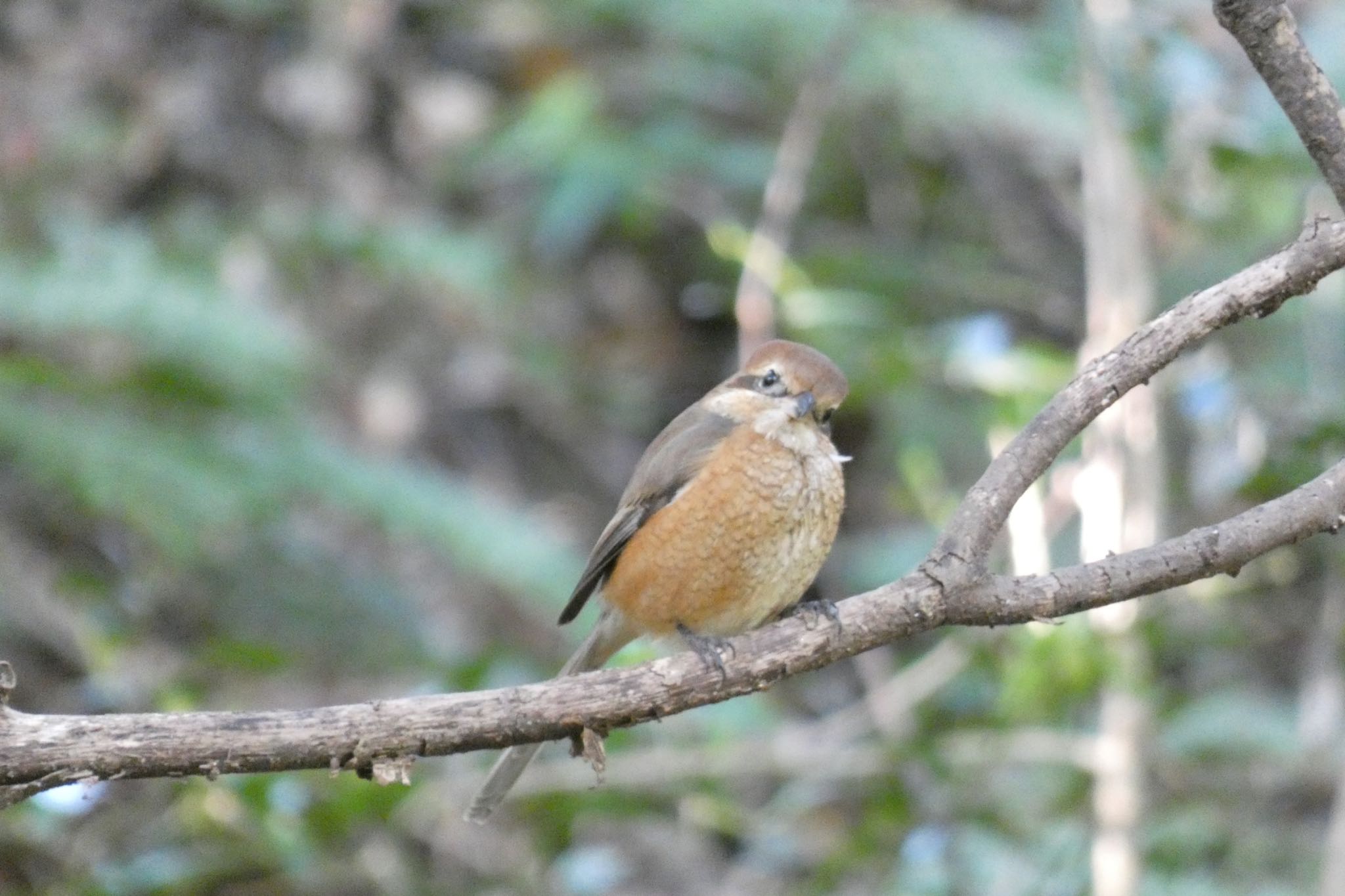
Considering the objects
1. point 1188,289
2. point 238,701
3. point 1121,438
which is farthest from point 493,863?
point 1188,289

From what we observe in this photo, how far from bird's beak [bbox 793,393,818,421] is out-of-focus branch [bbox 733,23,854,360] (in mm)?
1389

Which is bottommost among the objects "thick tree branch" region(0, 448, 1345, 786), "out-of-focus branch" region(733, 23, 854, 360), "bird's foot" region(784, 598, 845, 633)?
"thick tree branch" region(0, 448, 1345, 786)

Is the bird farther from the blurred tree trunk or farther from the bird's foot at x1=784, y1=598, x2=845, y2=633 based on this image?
the blurred tree trunk

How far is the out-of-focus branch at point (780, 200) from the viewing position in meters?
5.62

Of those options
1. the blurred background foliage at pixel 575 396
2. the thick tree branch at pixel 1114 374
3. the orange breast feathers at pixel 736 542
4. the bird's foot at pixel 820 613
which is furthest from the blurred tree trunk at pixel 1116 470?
the thick tree branch at pixel 1114 374

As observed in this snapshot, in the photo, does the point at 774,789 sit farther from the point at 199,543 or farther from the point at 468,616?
the point at 199,543

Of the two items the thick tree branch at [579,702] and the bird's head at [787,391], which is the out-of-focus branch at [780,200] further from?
the thick tree branch at [579,702]

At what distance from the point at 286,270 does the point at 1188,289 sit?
398cm

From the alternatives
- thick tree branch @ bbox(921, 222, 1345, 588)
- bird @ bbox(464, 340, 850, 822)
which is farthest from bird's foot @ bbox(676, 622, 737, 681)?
bird @ bbox(464, 340, 850, 822)

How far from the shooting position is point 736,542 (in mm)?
3959

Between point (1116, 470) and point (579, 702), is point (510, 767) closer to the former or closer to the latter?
point (579, 702)

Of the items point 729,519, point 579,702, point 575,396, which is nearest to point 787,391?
point 729,519

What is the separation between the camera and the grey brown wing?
4.12m

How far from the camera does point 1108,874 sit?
15.1 ft
